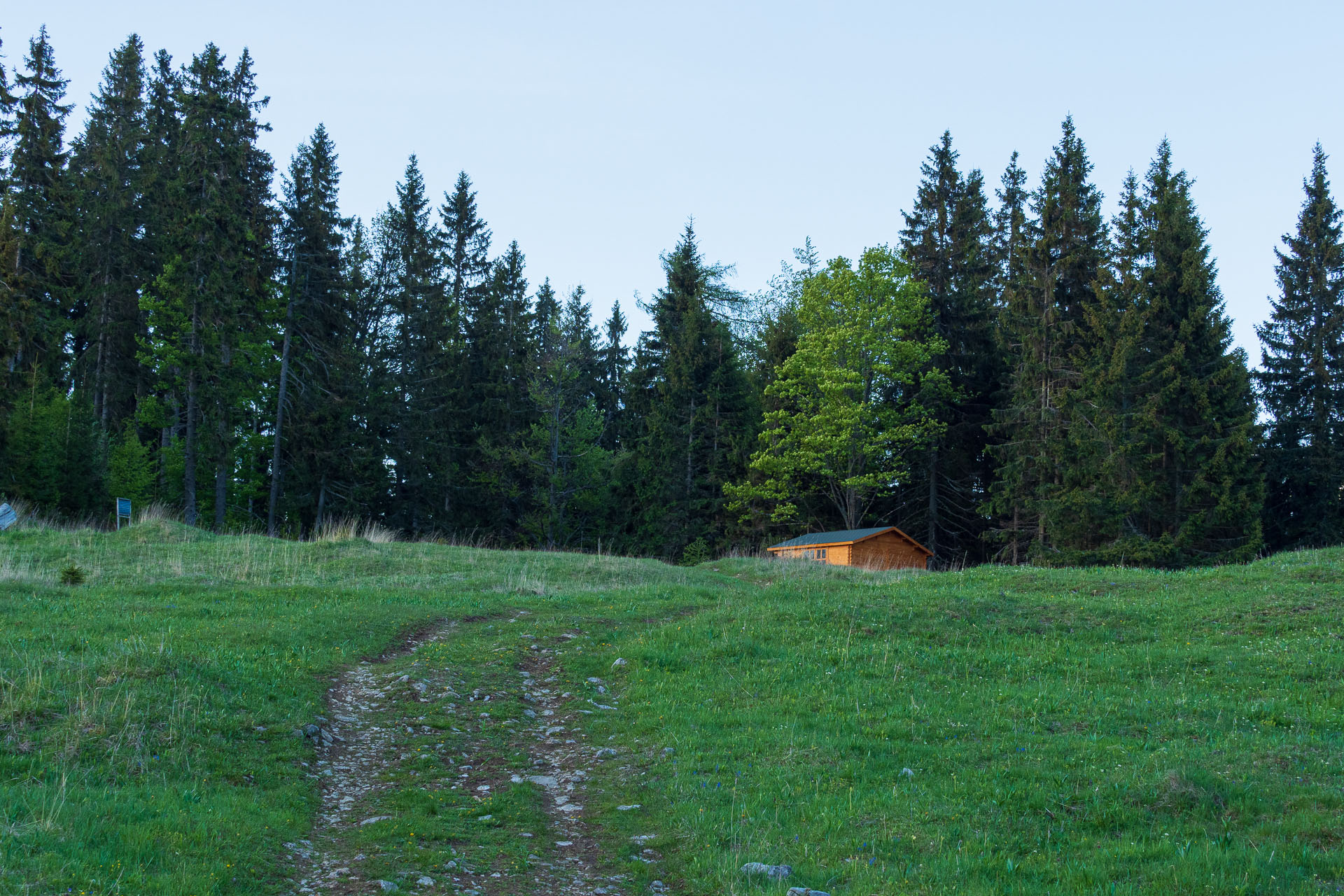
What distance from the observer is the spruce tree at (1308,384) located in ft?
139

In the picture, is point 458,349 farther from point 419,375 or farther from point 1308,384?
point 1308,384

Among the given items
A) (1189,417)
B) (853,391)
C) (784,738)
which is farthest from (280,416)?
(1189,417)

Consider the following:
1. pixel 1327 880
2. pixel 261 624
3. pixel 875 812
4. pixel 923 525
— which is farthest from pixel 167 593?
pixel 923 525

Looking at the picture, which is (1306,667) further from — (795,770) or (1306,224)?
(1306,224)

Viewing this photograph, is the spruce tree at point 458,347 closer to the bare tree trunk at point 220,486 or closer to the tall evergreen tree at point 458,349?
the tall evergreen tree at point 458,349

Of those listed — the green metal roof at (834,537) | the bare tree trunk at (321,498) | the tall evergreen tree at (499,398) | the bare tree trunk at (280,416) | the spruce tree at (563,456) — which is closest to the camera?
the green metal roof at (834,537)

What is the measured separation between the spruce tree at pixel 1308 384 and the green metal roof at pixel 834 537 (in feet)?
66.2

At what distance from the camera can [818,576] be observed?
86.4 ft

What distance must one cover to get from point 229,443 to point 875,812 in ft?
128

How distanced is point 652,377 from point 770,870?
52.5 meters

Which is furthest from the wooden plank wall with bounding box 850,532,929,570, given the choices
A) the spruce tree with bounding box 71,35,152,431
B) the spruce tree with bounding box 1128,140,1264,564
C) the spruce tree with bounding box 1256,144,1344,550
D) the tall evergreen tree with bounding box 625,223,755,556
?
the spruce tree with bounding box 71,35,152,431

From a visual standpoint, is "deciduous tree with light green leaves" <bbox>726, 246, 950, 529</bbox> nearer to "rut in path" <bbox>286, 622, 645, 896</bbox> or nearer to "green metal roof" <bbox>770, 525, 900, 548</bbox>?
"green metal roof" <bbox>770, 525, 900, 548</bbox>

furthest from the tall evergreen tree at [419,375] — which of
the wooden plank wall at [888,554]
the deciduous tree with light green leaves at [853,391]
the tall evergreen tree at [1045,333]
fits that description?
the tall evergreen tree at [1045,333]

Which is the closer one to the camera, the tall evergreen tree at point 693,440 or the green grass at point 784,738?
the green grass at point 784,738
